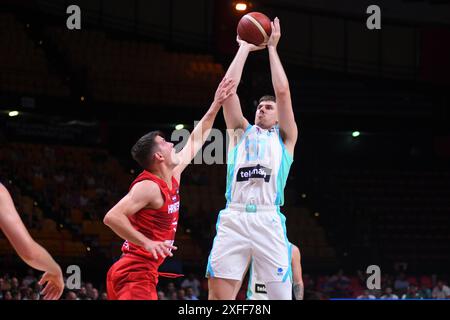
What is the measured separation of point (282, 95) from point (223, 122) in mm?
12326

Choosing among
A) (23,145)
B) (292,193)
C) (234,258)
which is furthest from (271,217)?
(292,193)

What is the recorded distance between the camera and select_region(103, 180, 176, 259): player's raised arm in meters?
5.38

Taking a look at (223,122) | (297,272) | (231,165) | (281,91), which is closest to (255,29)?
(281,91)

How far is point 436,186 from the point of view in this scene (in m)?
21.2

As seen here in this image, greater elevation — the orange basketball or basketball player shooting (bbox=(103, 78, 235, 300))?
the orange basketball

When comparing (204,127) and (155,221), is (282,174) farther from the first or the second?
(155,221)

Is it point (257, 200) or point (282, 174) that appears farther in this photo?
point (282, 174)

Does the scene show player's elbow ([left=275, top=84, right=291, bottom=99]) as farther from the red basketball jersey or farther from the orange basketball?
→ the red basketball jersey

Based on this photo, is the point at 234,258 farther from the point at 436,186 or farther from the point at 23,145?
the point at 436,186

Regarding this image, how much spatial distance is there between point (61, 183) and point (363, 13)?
9077mm

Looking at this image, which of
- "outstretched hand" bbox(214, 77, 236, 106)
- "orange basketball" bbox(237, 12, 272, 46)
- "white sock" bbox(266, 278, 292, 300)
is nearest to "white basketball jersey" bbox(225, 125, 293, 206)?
"outstretched hand" bbox(214, 77, 236, 106)

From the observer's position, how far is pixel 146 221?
5.85m

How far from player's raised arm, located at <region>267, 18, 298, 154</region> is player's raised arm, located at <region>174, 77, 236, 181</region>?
0.38 meters

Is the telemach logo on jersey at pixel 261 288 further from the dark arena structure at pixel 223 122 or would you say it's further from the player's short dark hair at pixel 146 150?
the dark arena structure at pixel 223 122
